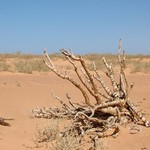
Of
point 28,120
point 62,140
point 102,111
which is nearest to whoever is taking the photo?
point 62,140

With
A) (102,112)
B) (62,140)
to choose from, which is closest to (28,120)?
(102,112)

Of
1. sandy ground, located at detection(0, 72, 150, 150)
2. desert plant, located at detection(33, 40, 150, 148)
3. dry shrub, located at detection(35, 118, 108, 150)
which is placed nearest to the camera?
dry shrub, located at detection(35, 118, 108, 150)

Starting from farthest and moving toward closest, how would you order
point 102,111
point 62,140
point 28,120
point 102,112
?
point 28,120, point 102,112, point 102,111, point 62,140

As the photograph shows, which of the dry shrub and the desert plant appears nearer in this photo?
the dry shrub

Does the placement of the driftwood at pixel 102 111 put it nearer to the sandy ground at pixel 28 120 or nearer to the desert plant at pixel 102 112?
the desert plant at pixel 102 112

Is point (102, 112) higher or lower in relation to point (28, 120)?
higher

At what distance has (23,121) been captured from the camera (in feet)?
21.6

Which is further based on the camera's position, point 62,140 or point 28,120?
point 28,120

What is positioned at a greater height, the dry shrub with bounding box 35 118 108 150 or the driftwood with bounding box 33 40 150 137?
the driftwood with bounding box 33 40 150 137

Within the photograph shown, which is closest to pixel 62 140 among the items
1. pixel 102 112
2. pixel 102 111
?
pixel 102 111

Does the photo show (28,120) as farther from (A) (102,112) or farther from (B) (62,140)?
(B) (62,140)

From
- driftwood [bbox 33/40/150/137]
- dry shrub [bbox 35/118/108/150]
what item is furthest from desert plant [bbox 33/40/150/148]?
dry shrub [bbox 35/118/108/150]

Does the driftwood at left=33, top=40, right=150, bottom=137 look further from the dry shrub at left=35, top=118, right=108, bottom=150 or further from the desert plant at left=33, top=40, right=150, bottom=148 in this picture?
the dry shrub at left=35, top=118, right=108, bottom=150

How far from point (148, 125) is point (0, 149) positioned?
7.14 feet
